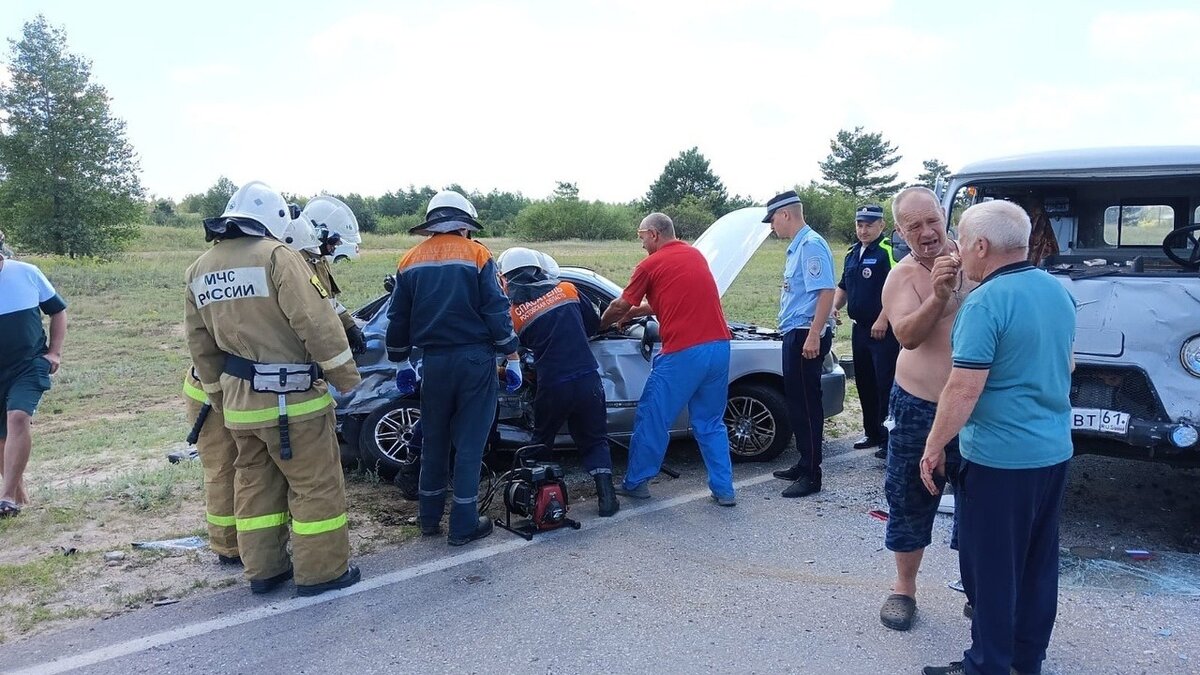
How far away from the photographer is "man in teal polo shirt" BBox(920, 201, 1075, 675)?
8.86ft

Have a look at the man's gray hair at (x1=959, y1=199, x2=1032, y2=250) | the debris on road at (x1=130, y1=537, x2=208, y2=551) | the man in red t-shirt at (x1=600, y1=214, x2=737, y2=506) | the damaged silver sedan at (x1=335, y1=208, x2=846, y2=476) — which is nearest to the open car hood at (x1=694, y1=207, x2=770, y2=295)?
the damaged silver sedan at (x1=335, y1=208, x2=846, y2=476)

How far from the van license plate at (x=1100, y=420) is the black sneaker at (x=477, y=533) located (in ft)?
10.7

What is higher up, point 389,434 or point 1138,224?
point 1138,224

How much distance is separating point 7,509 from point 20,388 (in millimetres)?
748

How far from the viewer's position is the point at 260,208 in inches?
154

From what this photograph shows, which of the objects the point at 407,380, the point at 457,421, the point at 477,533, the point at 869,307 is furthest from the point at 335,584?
the point at 869,307

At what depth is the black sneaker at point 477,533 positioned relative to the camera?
4574mm

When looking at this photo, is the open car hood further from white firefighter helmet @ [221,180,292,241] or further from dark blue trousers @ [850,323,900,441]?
white firefighter helmet @ [221,180,292,241]

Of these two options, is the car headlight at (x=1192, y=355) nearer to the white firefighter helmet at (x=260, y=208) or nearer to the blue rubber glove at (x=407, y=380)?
the blue rubber glove at (x=407, y=380)

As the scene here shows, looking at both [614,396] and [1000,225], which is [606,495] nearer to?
[614,396]

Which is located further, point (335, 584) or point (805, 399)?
point (805, 399)

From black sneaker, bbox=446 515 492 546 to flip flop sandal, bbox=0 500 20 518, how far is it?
2.77 meters

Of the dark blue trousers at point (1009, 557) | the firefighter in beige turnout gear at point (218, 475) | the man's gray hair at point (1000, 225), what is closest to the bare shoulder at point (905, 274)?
the man's gray hair at point (1000, 225)

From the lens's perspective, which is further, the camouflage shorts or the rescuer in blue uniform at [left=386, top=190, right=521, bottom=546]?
the rescuer in blue uniform at [left=386, top=190, right=521, bottom=546]
